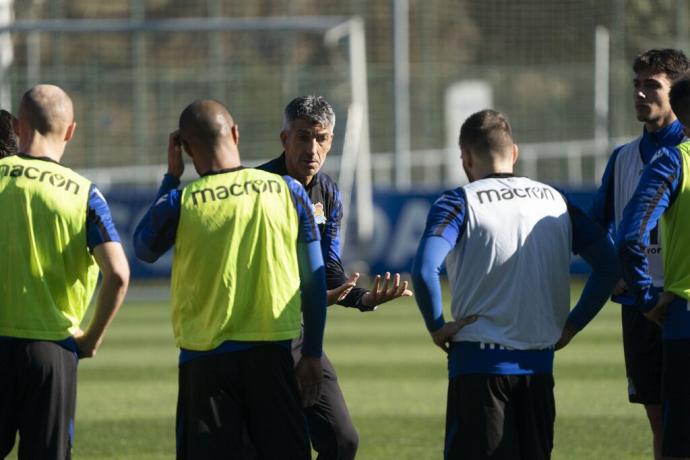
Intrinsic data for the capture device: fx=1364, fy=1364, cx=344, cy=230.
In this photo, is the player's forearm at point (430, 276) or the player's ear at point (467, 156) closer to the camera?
Result: the player's forearm at point (430, 276)

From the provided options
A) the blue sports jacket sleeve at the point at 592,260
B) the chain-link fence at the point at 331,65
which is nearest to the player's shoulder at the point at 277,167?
the blue sports jacket sleeve at the point at 592,260

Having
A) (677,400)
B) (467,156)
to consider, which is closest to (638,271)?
(677,400)

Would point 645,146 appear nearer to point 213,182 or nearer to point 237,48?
point 213,182

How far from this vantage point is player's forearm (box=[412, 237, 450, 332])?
215 inches

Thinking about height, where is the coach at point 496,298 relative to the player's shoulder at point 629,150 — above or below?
below

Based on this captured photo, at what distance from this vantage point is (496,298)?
5617 mm

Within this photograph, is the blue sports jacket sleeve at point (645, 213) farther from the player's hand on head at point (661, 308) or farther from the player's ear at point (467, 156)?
the player's ear at point (467, 156)

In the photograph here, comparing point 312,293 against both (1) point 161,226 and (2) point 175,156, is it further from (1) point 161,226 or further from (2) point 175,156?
(2) point 175,156

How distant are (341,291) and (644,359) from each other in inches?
68.1

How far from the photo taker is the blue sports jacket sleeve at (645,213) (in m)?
6.00

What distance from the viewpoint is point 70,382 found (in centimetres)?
565

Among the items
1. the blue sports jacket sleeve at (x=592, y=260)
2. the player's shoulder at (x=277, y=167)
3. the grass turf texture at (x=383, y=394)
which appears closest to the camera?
the blue sports jacket sleeve at (x=592, y=260)

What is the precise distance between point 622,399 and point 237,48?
2010 cm

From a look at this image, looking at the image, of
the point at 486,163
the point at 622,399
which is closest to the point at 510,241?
the point at 486,163
